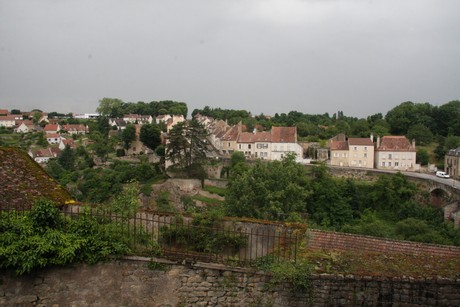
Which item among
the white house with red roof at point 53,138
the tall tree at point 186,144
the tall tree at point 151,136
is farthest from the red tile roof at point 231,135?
the white house with red roof at point 53,138

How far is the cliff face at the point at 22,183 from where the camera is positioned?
823 centimetres

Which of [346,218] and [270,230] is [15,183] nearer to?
[270,230]

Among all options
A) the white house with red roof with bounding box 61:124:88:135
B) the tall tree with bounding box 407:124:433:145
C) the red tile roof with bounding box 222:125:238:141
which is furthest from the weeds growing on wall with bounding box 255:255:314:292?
the white house with red roof with bounding box 61:124:88:135

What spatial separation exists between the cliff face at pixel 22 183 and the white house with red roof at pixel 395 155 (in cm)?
5108

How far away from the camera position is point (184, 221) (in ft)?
29.1

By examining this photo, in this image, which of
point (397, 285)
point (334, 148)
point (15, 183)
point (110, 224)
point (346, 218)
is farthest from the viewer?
point (334, 148)

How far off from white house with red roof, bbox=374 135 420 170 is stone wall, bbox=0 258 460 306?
4988 centimetres

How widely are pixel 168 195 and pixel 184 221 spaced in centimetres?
3113

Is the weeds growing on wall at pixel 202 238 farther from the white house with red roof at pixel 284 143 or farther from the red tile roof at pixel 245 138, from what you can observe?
the red tile roof at pixel 245 138

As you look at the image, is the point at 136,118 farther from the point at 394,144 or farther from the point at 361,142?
the point at 394,144

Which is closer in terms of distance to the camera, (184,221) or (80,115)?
(184,221)

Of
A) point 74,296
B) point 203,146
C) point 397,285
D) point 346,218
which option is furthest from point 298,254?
point 203,146

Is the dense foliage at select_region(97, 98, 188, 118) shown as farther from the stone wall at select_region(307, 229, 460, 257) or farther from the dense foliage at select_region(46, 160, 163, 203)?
the stone wall at select_region(307, 229, 460, 257)

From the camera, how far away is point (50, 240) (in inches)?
277
